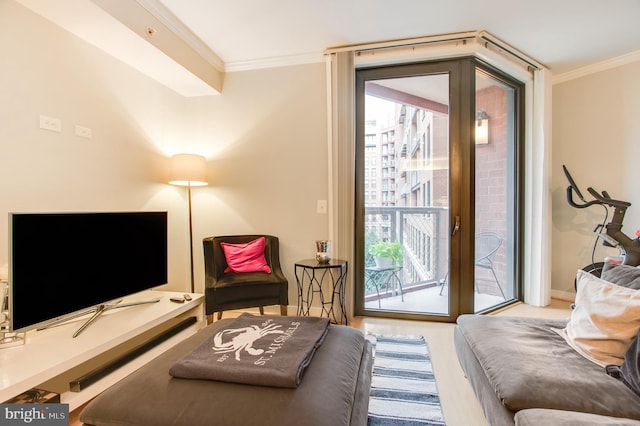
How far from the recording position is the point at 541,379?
114 centimetres

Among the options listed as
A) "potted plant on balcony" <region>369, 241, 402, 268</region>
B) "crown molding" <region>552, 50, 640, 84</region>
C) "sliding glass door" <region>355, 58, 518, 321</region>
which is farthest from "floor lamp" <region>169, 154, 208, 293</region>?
"crown molding" <region>552, 50, 640, 84</region>

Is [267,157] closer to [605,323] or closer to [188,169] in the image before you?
[188,169]

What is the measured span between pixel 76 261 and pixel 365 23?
267 cm

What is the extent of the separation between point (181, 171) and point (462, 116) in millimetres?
2688

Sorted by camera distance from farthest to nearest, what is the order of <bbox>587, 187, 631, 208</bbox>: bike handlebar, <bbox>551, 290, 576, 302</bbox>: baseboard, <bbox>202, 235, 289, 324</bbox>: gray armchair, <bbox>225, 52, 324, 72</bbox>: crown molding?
<bbox>551, 290, 576, 302</bbox>: baseboard
<bbox>225, 52, 324, 72</bbox>: crown molding
<bbox>587, 187, 631, 208</bbox>: bike handlebar
<bbox>202, 235, 289, 324</bbox>: gray armchair

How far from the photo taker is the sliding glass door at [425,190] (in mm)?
2771

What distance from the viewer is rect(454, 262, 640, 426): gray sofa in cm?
100

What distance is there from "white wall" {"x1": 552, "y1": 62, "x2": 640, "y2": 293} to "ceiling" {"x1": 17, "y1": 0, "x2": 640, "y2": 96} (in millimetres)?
373

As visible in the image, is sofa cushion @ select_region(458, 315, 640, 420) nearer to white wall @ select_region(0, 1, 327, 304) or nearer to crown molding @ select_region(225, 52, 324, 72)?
white wall @ select_region(0, 1, 327, 304)

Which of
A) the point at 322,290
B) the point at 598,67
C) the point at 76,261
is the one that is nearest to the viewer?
the point at 76,261

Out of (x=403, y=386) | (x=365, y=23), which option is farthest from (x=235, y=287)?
(x=365, y=23)

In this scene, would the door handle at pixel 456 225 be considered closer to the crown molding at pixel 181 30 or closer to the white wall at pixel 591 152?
the white wall at pixel 591 152

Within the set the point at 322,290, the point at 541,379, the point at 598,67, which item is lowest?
the point at 322,290

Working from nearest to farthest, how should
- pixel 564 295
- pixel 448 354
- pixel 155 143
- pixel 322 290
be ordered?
1. pixel 448 354
2. pixel 155 143
3. pixel 322 290
4. pixel 564 295
